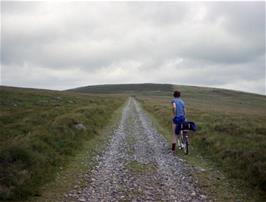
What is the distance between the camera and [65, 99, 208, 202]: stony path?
9.80 meters

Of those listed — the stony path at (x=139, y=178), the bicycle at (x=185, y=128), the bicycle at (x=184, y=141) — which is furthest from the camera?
the bicycle at (x=185, y=128)

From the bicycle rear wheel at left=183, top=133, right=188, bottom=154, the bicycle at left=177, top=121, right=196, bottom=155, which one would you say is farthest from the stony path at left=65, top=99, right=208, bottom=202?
the bicycle at left=177, top=121, right=196, bottom=155

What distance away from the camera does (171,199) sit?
9555 millimetres

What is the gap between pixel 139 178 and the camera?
11.7 metres

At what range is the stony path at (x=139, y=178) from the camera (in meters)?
9.80

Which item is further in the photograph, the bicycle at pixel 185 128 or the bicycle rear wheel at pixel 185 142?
the bicycle at pixel 185 128

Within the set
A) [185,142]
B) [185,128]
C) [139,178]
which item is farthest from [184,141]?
[139,178]

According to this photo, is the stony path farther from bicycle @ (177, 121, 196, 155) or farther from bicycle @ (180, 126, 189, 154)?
bicycle @ (177, 121, 196, 155)

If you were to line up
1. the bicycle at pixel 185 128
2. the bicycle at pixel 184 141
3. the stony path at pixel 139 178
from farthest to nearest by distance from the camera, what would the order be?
the bicycle at pixel 185 128
the bicycle at pixel 184 141
the stony path at pixel 139 178

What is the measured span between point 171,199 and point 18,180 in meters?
4.52

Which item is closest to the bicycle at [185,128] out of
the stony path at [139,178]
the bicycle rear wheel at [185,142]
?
the bicycle rear wheel at [185,142]

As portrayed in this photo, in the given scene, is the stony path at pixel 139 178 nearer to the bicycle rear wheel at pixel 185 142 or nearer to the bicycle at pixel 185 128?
the bicycle rear wheel at pixel 185 142

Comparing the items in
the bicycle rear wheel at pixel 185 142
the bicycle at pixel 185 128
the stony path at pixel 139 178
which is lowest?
the stony path at pixel 139 178

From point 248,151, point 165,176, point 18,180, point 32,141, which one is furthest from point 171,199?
point 32,141
